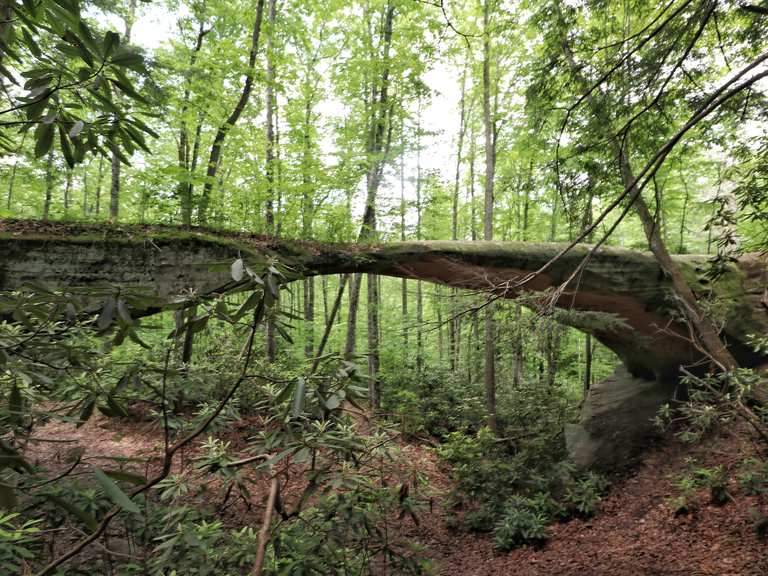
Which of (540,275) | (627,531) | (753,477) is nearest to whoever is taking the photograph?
Answer: (753,477)

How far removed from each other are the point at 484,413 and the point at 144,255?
6864 mm

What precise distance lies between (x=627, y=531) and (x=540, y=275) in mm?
3608

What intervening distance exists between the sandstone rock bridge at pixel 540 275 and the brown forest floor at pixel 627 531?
0.89 m

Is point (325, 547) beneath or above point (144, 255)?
beneath

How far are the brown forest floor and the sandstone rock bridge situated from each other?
892 mm

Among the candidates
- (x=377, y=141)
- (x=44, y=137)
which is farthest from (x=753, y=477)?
(x=377, y=141)

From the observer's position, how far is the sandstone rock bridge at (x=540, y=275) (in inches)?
177

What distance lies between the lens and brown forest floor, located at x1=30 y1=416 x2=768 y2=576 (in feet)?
14.1

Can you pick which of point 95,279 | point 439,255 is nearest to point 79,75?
point 95,279

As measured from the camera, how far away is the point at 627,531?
5.21m

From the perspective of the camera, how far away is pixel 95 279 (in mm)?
4484

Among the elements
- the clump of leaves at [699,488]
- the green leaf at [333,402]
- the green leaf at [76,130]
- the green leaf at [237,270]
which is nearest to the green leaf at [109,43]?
the green leaf at [76,130]

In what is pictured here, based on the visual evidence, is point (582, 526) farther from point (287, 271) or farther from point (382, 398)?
point (287, 271)

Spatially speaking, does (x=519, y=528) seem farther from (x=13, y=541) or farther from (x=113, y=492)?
(x=113, y=492)
